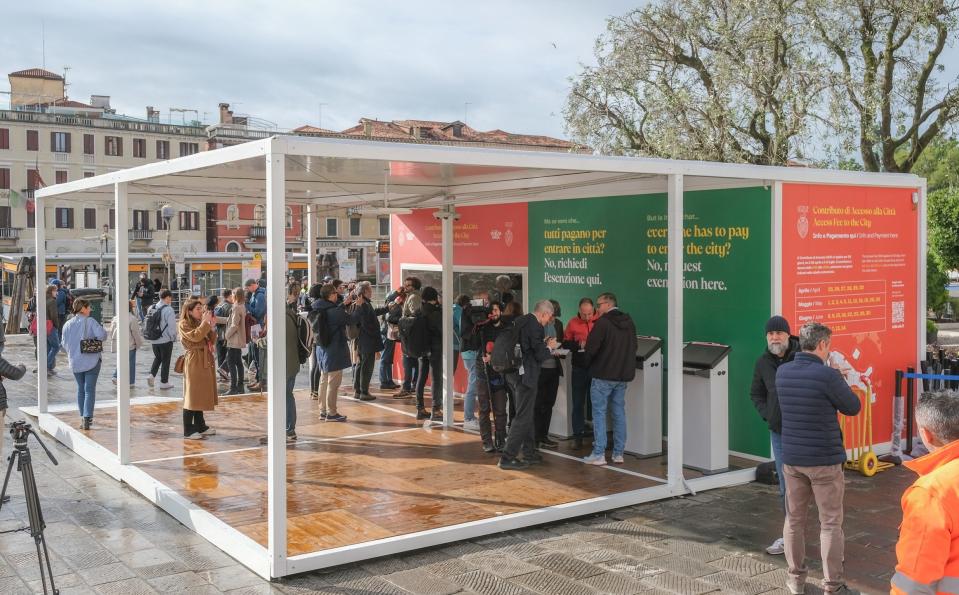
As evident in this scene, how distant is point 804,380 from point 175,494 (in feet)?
16.9

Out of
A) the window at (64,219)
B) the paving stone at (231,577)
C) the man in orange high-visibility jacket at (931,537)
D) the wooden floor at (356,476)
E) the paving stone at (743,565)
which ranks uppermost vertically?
the window at (64,219)

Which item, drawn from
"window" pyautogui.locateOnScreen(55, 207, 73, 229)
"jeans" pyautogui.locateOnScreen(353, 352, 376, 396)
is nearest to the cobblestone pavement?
"jeans" pyautogui.locateOnScreen(353, 352, 376, 396)

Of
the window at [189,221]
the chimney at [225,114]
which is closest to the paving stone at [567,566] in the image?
the window at [189,221]

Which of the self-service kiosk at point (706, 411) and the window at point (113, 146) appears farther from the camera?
the window at point (113, 146)

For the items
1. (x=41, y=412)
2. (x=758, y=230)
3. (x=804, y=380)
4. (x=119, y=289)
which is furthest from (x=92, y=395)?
(x=804, y=380)

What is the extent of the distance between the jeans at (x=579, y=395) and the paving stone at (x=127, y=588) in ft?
17.1

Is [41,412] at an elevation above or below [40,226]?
below

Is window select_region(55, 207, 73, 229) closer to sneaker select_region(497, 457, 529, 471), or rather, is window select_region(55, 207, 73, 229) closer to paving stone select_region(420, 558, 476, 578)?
sneaker select_region(497, 457, 529, 471)

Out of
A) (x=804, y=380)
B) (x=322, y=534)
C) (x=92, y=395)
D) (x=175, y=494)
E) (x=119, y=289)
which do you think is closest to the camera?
(x=804, y=380)

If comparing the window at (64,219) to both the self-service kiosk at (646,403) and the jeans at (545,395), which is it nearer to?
the jeans at (545,395)

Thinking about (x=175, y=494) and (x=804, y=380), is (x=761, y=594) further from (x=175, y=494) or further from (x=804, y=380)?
(x=175, y=494)

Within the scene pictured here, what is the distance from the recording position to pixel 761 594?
19.1 feet

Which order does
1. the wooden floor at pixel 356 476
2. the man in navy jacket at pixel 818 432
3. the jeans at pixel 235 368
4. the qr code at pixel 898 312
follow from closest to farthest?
the man in navy jacket at pixel 818 432 → the wooden floor at pixel 356 476 → the qr code at pixel 898 312 → the jeans at pixel 235 368

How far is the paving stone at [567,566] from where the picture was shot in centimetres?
622
